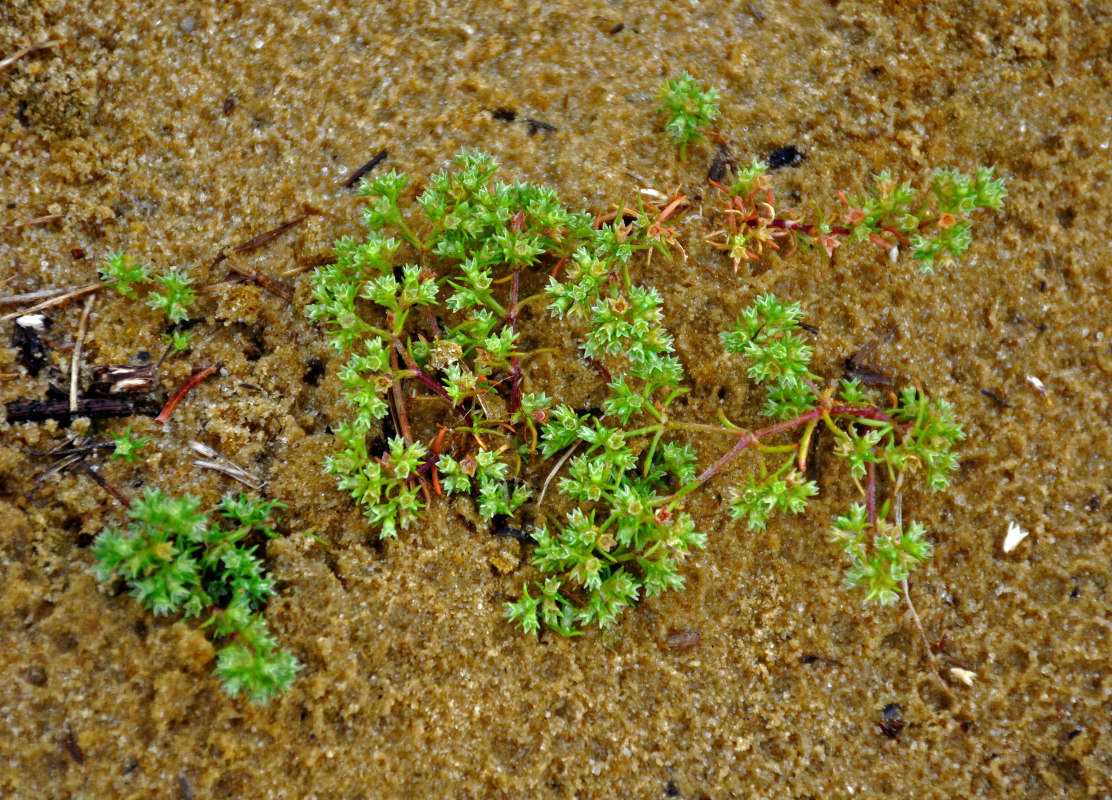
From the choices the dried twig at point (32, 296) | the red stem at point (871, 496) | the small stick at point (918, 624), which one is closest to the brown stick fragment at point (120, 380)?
the dried twig at point (32, 296)

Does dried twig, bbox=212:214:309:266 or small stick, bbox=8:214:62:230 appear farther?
dried twig, bbox=212:214:309:266

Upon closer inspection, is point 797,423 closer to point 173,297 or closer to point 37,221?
point 173,297

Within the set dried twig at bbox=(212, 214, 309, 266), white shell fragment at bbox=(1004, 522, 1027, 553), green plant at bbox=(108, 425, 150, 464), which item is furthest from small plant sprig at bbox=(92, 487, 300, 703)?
white shell fragment at bbox=(1004, 522, 1027, 553)

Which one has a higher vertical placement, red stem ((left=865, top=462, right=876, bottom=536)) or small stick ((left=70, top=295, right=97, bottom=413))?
small stick ((left=70, top=295, right=97, bottom=413))

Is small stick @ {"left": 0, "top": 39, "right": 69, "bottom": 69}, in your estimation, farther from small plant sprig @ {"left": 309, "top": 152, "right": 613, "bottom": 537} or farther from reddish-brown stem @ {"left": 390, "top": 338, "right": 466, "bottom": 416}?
reddish-brown stem @ {"left": 390, "top": 338, "right": 466, "bottom": 416}

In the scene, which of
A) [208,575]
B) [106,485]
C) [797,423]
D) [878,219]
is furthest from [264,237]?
[878,219]

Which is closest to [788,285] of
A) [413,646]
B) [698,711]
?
[698,711]
